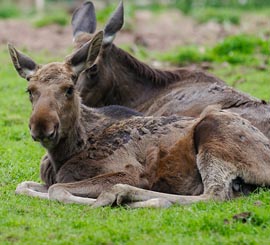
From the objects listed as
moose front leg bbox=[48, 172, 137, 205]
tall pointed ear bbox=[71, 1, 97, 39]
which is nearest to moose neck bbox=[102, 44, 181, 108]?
tall pointed ear bbox=[71, 1, 97, 39]

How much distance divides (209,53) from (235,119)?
11.3m

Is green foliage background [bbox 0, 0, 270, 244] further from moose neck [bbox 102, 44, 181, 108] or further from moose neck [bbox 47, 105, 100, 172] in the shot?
moose neck [bbox 102, 44, 181, 108]

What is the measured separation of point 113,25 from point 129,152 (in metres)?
4.78

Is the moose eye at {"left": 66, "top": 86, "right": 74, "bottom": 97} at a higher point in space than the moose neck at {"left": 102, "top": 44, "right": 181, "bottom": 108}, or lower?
higher

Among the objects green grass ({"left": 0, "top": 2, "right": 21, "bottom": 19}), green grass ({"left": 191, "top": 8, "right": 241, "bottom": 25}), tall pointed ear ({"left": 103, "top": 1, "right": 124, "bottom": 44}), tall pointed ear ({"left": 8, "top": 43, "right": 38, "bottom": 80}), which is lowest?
green grass ({"left": 0, "top": 2, "right": 21, "bottom": 19})

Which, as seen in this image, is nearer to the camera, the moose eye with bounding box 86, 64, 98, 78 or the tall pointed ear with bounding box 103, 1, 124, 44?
the moose eye with bounding box 86, 64, 98, 78

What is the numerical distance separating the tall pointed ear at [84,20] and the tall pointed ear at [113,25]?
612 millimetres

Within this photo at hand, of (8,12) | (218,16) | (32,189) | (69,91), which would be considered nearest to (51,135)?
(69,91)

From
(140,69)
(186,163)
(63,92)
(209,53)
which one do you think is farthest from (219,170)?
(209,53)

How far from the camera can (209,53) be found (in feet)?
72.0

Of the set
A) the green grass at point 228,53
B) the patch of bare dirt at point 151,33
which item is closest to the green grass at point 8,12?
the patch of bare dirt at point 151,33

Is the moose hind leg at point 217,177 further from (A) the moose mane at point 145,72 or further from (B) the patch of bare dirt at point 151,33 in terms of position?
(B) the patch of bare dirt at point 151,33

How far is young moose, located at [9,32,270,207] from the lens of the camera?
10.1m

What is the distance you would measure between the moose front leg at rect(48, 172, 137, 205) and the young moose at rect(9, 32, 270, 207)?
0.04 ft
